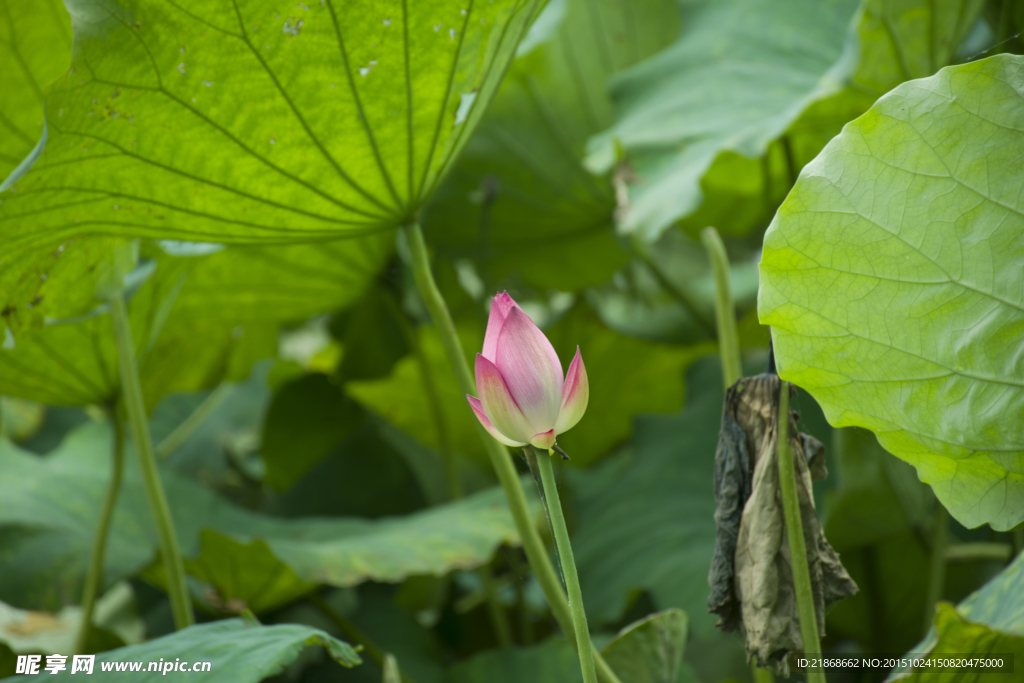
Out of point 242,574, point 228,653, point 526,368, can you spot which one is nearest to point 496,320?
point 526,368

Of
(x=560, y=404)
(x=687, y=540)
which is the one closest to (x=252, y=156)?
(x=560, y=404)

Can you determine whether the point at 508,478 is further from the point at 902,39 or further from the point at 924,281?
the point at 902,39

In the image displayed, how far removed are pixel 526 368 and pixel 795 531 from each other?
0.72 feet

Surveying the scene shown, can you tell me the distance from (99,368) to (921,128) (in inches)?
32.3

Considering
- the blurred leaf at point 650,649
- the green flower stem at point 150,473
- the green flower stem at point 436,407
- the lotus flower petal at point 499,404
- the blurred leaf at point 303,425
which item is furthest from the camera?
the blurred leaf at point 303,425

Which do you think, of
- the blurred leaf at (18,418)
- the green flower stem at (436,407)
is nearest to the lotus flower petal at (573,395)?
the green flower stem at (436,407)

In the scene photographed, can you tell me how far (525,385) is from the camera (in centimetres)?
35

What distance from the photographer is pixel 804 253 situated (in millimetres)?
435

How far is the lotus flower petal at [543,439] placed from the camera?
0.35 meters

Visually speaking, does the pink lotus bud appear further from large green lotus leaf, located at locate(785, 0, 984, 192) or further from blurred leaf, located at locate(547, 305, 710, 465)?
blurred leaf, located at locate(547, 305, 710, 465)

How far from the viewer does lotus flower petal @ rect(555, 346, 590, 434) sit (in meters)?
0.35

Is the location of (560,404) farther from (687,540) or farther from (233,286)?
(233,286)

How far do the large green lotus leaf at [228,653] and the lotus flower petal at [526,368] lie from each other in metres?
0.25

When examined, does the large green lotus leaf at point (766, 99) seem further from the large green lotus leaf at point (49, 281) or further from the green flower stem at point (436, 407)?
the large green lotus leaf at point (49, 281)
